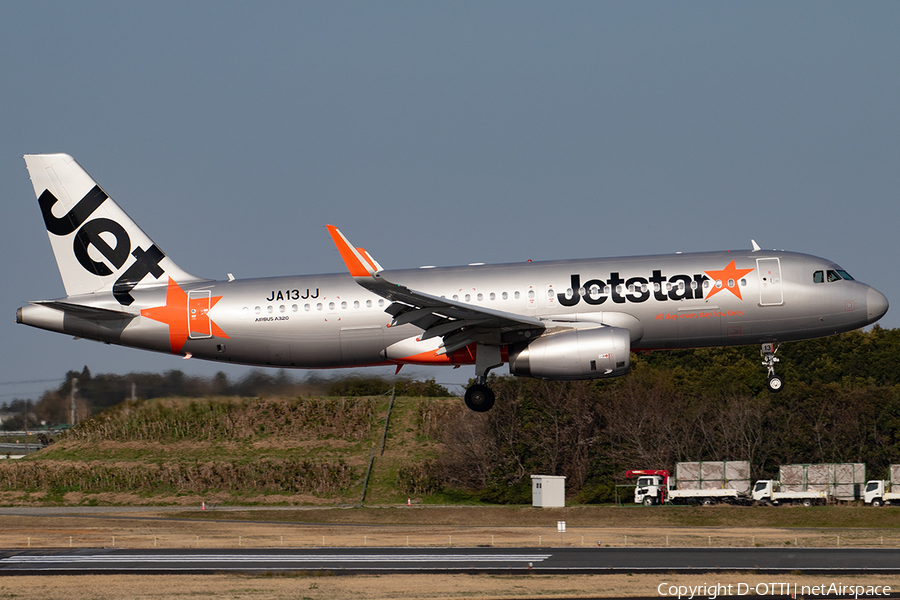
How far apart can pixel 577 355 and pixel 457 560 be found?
1002 cm

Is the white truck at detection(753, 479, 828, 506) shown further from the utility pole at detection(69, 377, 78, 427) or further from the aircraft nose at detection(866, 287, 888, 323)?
the utility pole at detection(69, 377, 78, 427)

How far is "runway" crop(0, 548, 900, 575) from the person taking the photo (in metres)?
34.2

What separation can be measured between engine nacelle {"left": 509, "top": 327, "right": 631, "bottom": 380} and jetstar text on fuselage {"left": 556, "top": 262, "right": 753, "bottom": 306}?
4.52ft

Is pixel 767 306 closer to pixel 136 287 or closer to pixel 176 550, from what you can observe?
pixel 136 287

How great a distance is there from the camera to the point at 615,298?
3344 cm

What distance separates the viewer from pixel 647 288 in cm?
3347

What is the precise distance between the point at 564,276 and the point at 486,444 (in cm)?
4582

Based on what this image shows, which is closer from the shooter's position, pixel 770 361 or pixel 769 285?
pixel 769 285

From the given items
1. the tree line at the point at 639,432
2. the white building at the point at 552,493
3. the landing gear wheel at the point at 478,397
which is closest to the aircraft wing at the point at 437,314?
the landing gear wheel at the point at 478,397

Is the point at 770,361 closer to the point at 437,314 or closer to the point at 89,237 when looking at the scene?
the point at 437,314

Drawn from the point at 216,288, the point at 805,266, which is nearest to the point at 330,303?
the point at 216,288

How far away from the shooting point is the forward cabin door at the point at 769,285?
33.6m

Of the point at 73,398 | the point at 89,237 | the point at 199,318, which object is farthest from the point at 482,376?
the point at 73,398

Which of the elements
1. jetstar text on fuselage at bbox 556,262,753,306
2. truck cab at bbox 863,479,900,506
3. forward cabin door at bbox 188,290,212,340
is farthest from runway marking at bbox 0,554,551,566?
truck cab at bbox 863,479,900,506
